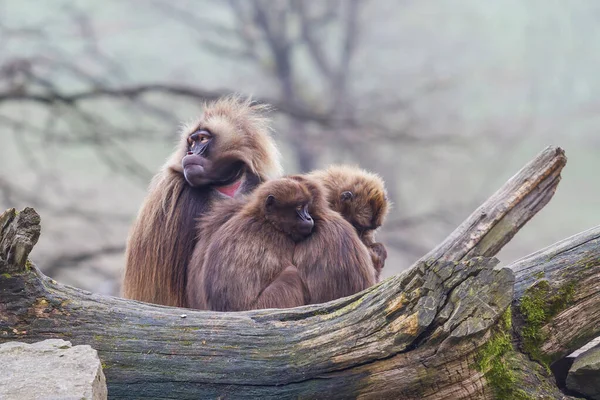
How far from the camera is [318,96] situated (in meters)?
17.7

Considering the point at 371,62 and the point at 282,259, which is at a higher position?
the point at 371,62

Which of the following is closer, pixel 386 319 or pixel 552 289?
pixel 386 319

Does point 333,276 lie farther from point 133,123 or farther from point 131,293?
point 133,123

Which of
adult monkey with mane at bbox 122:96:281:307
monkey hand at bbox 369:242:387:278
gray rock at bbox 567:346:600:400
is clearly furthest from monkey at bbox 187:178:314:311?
gray rock at bbox 567:346:600:400

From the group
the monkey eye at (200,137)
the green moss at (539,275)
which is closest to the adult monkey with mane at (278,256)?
the monkey eye at (200,137)

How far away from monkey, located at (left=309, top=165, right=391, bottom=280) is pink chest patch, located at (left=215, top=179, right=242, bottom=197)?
22.9 inches

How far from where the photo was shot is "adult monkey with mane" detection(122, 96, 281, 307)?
17.9 ft

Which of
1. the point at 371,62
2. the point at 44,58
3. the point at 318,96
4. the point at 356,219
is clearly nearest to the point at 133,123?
the point at 44,58

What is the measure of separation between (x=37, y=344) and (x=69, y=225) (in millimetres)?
10707

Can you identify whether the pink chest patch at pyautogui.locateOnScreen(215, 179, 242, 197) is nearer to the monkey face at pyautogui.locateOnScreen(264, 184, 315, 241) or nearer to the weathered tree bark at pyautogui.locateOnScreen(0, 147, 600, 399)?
the monkey face at pyautogui.locateOnScreen(264, 184, 315, 241)

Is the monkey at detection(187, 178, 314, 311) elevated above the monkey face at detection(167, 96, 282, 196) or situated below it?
below

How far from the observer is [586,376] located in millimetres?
3928

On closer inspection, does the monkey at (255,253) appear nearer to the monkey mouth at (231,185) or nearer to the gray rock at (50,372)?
the monkey mouth at (231,185)

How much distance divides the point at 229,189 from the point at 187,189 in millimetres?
355
